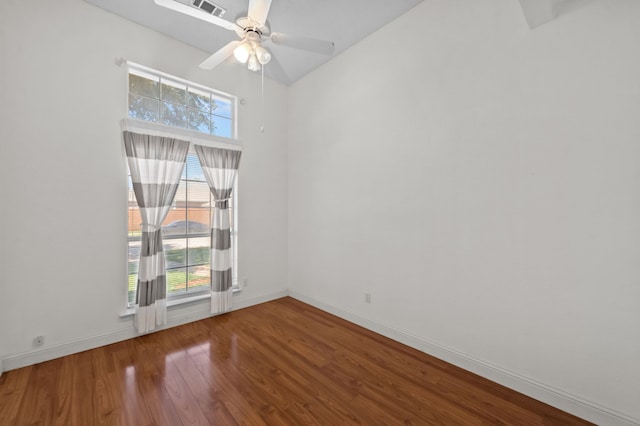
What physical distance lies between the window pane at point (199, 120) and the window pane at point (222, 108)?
0.52 feet

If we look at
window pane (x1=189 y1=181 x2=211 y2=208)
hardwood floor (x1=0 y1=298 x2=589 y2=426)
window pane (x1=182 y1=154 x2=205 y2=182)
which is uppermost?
window pane (x1=182 y1=154 x2=205 y2=182)

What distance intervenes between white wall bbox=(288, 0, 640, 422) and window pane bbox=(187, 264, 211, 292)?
1.76 metres

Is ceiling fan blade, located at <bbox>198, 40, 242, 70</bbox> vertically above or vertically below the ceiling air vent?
below

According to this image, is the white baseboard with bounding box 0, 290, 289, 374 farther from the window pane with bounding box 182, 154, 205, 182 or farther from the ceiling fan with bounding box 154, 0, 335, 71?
the ceiling fan with bounding box 154, 0, 335, 71

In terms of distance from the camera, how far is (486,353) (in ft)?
6.93

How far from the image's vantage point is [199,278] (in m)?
3.33

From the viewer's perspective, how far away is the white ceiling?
2.48m

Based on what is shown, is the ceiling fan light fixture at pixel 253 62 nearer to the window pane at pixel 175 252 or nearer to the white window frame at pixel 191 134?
the white window frame at pixel 191 134

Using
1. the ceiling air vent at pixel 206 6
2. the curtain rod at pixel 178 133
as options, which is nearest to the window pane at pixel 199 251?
the curtain rod at pixel 178 133

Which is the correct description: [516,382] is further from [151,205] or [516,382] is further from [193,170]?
[193,170]

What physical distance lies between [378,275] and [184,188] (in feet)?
8.46

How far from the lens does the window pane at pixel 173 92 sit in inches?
119

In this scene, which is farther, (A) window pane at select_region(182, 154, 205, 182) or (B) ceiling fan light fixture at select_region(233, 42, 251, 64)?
(A) window pane at select_region(182, 154, 205, 182)

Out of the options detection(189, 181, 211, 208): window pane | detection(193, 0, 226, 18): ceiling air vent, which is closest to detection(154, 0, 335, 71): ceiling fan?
detection(193, 0, 226, 18): ceiling air vent
